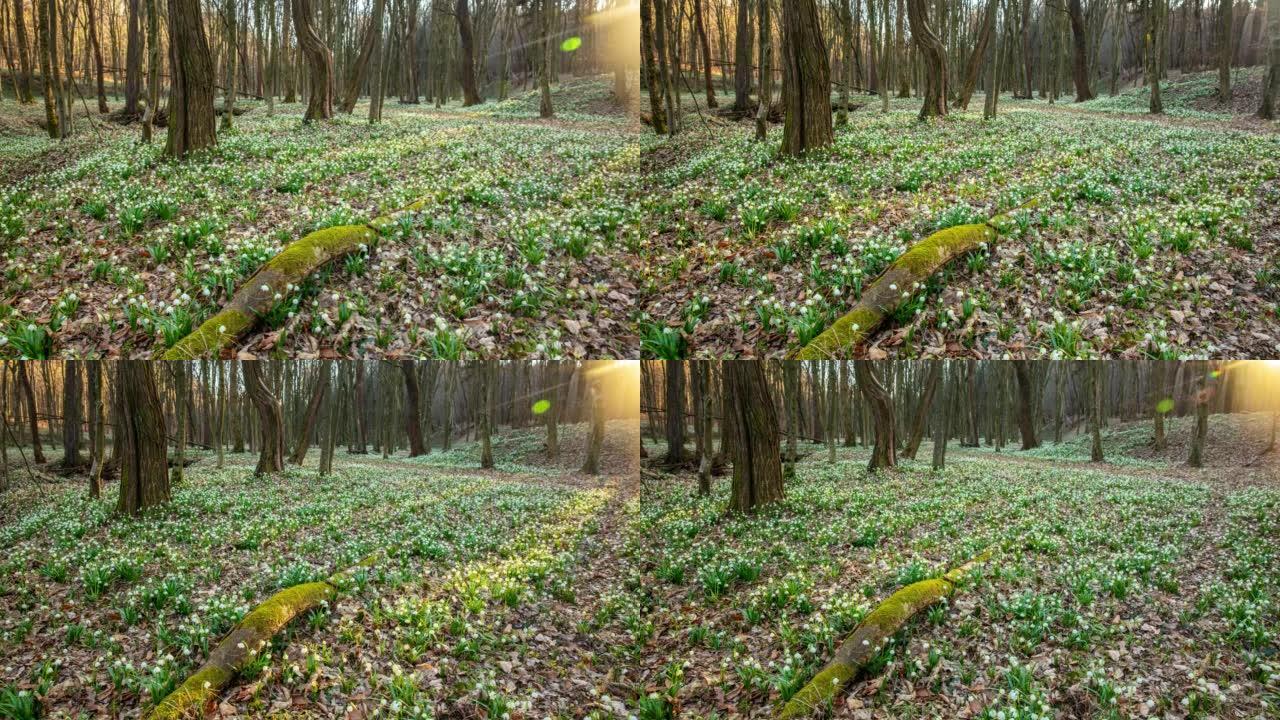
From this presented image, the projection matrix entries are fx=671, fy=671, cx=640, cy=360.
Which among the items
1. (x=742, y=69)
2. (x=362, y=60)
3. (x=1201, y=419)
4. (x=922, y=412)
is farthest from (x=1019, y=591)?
(x=362, y=60)

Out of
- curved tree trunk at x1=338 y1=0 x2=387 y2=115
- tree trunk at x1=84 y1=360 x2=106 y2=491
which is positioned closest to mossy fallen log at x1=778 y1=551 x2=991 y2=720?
tree trunk at x1=84 y1=360 x2=106 y2=491

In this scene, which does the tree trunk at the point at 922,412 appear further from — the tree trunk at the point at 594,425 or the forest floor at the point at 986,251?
the tree trunk at the point at 594,425

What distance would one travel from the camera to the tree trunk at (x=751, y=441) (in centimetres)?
917

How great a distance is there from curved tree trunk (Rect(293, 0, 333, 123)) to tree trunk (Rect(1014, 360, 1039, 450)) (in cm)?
1770

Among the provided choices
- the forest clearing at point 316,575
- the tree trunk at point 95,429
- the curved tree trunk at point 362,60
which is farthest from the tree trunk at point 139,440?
the curved tree trunk at point 362,60

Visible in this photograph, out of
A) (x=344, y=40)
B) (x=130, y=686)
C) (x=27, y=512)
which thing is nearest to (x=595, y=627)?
(x=130, y=686)

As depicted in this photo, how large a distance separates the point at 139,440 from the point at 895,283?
7.92m

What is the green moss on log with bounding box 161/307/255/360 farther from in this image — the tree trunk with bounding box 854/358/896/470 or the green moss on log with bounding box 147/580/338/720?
the tree trunk with bounding box 854/358/896/470

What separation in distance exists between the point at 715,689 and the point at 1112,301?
5500mm

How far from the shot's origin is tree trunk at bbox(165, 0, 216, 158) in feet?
38.5

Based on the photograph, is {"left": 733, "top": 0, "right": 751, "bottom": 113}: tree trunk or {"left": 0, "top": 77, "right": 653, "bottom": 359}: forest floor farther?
{"left": 733, "top": 0, "right": 751, "bottom": 113}: tree trunk

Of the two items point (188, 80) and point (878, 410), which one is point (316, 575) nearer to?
point (878, 410)

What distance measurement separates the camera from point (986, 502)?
8.20m

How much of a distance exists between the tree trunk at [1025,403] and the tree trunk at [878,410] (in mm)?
1320
